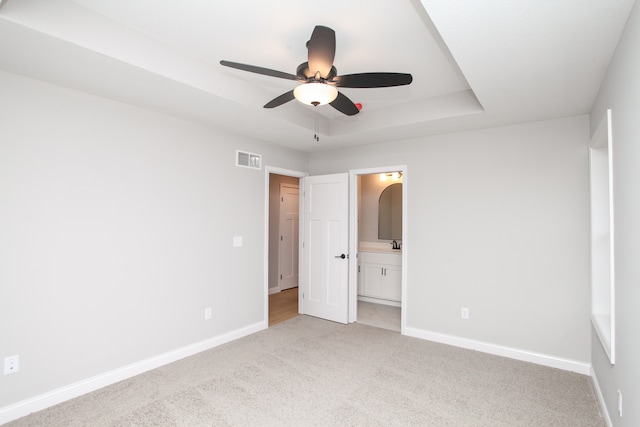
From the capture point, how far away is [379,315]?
4.77 metres

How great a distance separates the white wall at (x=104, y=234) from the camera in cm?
232

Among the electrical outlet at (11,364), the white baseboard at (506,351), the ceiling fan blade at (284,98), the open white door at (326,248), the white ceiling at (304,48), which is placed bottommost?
the white baseboard at (506,351)

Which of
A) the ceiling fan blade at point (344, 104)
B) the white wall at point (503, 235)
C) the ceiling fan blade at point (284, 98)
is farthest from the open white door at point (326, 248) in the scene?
the ceiling fan blade at point (284, 98)

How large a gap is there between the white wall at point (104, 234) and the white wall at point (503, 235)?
2.21 m

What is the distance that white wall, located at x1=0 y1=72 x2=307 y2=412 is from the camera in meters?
2.32

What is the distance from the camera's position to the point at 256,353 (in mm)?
3395

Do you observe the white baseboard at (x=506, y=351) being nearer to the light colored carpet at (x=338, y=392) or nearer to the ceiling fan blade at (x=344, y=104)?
the light colored carpet at (x=338, y=392)

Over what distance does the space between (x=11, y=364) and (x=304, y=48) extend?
9.98 feet

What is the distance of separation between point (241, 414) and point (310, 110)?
3015 mm

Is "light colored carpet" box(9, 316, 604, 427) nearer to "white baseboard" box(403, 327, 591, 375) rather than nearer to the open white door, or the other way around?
"white baseboard" box(403, 327, 591, 375)

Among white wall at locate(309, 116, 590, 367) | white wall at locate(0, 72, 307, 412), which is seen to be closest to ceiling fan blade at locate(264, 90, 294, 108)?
white wall at locate(0, 72, 307, 412)

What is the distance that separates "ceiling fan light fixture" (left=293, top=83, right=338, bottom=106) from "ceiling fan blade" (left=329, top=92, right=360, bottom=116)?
0.58ft

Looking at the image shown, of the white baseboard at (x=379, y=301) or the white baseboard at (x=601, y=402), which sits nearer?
the white baseboard at (x=601, y=402)

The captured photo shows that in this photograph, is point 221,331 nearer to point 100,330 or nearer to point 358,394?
point 100,330
